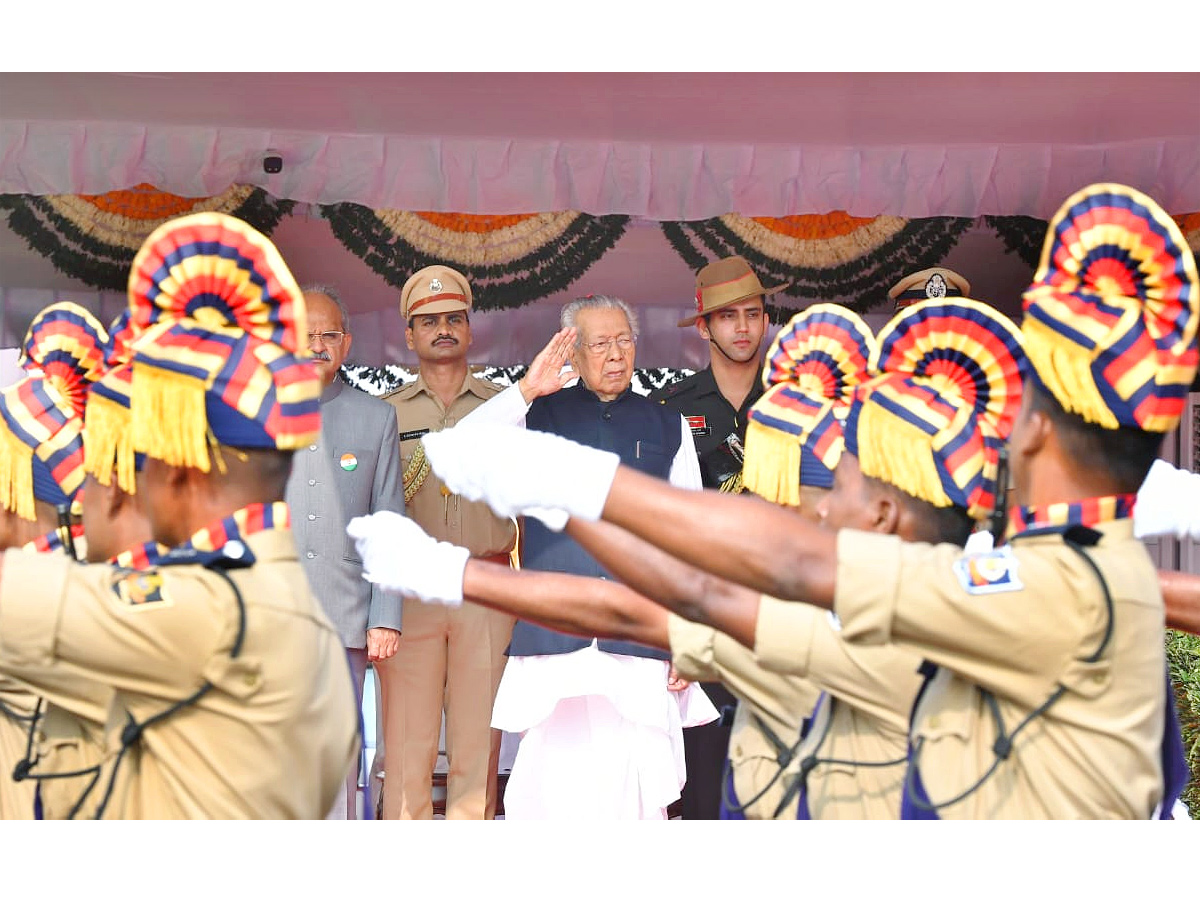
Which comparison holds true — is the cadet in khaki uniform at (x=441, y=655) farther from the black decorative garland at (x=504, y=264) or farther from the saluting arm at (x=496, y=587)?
the saluting arm at (x=496, y=587)

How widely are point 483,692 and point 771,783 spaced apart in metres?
2.00

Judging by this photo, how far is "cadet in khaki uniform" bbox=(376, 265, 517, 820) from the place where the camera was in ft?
17.5

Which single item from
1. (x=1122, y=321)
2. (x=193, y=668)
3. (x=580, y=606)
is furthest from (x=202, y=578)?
(x=1122, y=321)

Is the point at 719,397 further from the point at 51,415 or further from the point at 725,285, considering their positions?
the point at 51,415

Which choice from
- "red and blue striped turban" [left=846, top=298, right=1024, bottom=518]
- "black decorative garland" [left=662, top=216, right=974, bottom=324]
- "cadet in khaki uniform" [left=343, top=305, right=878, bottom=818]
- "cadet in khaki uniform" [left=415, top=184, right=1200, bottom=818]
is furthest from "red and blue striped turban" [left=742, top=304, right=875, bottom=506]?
"black decorative garland" [left=662, top=216, right=974, bottom=324]

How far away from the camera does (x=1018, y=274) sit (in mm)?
5688

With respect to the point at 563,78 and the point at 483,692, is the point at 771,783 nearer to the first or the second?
the point at 483,692

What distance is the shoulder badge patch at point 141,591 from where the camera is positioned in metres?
2.90

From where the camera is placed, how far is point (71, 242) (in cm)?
540

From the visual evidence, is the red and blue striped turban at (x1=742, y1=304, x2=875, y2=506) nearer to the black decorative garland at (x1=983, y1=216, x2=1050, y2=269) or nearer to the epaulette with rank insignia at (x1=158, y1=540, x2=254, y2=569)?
the epaulette with rank insignia at (x1=158, y1=540, x2=254, y2=569)

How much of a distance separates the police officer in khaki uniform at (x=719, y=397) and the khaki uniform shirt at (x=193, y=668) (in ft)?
7.43

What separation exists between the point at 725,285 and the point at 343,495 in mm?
1625

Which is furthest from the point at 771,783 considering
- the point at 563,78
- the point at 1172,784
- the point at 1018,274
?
the point at 1018,274

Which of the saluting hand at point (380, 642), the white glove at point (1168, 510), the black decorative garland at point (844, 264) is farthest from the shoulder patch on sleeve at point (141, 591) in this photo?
the black decorative garland at point (844, 264)
